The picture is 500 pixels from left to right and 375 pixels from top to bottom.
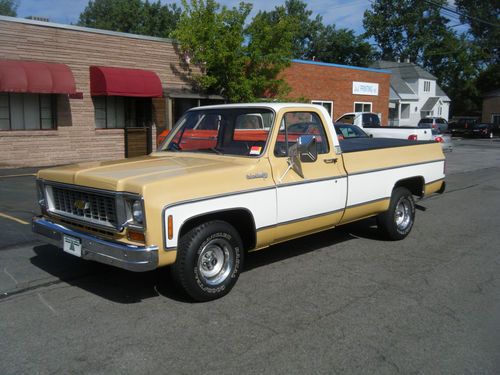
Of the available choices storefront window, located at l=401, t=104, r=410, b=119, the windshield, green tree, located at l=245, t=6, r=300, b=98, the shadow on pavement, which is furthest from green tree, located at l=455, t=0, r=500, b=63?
the windshield

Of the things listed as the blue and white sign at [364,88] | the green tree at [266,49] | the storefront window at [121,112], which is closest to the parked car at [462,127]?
the blue and white sign at [364,88]

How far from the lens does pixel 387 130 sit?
1978cm

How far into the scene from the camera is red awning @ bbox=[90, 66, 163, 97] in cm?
1594

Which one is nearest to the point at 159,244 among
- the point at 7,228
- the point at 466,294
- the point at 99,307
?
the point at 99,307

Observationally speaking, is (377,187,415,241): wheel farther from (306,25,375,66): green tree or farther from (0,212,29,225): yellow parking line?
(306,25,375,66): green tree

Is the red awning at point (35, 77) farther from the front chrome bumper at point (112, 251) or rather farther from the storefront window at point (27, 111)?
the front chrome bumper at point (112, 251)

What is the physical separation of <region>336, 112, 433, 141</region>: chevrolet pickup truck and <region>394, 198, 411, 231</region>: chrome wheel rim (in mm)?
11039

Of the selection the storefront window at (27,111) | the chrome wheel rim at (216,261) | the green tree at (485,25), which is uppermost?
the green tree at (485,25)

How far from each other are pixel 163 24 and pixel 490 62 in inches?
1834

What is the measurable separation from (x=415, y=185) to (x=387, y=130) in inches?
493

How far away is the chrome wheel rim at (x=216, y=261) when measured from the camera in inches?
188

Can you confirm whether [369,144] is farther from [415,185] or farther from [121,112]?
[121,112]

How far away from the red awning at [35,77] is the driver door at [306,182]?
35.5 feet

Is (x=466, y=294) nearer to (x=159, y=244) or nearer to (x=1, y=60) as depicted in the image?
(x=159, y=244)
